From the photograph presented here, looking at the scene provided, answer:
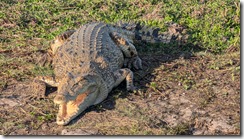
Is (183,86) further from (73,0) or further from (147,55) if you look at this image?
(73,0)

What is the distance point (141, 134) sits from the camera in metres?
4.41

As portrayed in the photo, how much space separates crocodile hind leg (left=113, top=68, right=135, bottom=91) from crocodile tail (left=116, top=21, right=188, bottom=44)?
4.38ft

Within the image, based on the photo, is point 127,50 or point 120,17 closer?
point 127,50

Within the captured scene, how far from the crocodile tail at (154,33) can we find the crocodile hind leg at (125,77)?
1.33 meters

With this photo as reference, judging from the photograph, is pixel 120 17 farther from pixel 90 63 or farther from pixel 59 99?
pixel 59 99

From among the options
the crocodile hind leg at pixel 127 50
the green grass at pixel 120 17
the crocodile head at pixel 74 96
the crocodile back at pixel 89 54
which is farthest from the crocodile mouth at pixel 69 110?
the green grass at pixel 120 17

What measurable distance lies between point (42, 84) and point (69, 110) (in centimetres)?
73

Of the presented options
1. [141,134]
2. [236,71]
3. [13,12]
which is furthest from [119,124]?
Result: [13,12]

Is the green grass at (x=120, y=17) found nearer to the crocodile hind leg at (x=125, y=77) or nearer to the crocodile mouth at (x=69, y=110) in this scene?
the crocodile hind leg at (x=125, y=77)

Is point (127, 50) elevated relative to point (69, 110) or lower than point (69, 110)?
elevated

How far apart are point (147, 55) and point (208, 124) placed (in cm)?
196

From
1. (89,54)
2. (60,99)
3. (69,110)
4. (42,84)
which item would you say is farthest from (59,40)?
(60,99)

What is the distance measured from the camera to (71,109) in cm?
476

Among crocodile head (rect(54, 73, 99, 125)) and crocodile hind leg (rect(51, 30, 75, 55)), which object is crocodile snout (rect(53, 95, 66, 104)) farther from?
crocodile hind leg (rect(51, 30, 75, 55))
